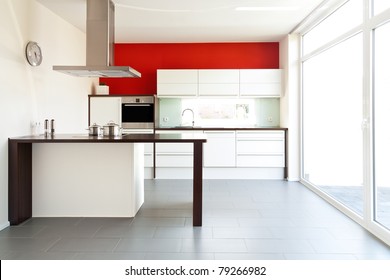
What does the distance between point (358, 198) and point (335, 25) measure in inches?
88.0

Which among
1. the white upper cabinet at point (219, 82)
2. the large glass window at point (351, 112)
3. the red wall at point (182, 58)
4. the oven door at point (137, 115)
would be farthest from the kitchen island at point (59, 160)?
the red wall at point (182, 58)

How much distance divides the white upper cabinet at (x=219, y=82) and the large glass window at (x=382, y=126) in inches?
136

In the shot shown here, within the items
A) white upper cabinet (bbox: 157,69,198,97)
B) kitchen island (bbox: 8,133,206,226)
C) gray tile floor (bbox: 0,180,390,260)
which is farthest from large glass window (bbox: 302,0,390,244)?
white upper cabinet (bbox: 157,69,198,97)

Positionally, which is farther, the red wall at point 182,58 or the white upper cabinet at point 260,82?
the red wall at point 182,58

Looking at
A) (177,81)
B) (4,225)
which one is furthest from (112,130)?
(177,81)

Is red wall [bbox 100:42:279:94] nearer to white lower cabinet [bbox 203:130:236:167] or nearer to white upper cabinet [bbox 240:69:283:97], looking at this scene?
white upper cabinet [bbox 240:69:283:97]

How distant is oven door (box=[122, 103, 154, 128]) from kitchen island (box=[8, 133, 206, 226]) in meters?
2.42

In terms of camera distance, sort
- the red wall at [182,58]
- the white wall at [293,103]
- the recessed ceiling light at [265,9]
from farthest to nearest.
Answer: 1. the red wall at [182,58]
2. the white wall at [293,103]
3. the recessed ceiling light at [265,9]

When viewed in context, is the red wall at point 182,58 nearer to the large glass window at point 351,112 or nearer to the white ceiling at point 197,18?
the white ceiling at point 197,18

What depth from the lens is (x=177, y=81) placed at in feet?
22.7

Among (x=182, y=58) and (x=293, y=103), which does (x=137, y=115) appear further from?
(x=293, y=103)

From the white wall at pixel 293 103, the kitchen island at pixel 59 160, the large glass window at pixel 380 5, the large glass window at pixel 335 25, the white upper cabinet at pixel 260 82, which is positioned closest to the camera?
the large glass window at pixel 380 5

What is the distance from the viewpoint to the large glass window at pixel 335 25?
4.11 metres

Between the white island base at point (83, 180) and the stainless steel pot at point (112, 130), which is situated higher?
the stainless steel pot at point (112, 130)
